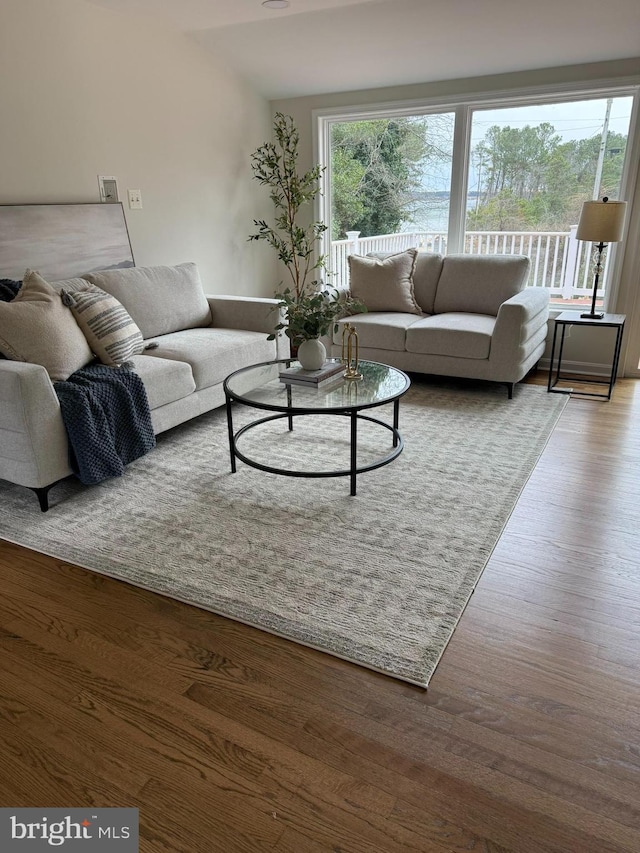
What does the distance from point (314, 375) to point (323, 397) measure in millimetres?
190

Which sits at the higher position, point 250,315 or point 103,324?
point 103,324

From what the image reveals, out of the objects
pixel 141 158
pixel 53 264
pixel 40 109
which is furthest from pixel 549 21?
pixel 53 264

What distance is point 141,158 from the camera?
13.5 ft

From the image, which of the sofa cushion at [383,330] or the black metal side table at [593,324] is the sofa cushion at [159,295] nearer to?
the sofa cushion at [383,330]

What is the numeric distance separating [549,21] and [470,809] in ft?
13.6

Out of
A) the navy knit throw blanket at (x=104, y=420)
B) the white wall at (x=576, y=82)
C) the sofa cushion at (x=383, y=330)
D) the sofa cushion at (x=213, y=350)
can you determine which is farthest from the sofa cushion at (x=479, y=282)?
the navy knit throw blanket at (x=104, y=420)

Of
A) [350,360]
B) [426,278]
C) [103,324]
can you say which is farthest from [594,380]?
[103,324]

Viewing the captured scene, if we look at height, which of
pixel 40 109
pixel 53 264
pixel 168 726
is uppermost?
pixel 40 109

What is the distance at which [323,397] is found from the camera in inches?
109

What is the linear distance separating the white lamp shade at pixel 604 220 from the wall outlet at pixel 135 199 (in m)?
2.94

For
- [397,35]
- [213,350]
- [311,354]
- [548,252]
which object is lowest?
[213,350]

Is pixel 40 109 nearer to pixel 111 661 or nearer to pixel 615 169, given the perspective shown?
pixel 111 661

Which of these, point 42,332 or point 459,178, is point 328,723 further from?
point 459,178

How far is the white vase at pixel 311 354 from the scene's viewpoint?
297cm
